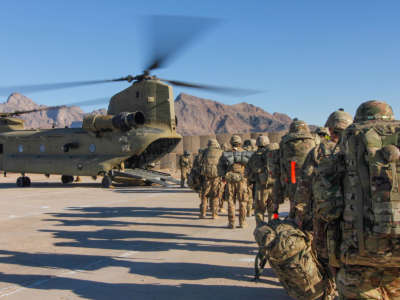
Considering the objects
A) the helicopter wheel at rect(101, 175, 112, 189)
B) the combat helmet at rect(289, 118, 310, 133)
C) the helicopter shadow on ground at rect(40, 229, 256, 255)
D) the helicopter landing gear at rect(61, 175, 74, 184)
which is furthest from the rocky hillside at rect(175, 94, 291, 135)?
the combat helmet at rect(289, 118, 310, 133)

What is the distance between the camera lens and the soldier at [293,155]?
4.84m

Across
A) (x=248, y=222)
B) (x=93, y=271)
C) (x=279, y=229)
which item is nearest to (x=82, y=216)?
(x=248, y=222)

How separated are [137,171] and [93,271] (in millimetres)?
11558

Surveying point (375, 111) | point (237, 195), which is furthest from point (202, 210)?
point (375, 111)

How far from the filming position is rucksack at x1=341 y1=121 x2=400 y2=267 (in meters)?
2.52

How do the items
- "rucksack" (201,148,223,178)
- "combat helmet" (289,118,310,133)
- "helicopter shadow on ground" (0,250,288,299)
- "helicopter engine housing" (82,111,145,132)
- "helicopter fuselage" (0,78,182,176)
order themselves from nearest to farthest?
1. "helicopter shadow on ground" (0,250,288,299)
2. "combat helmet" (289,118,310,133)
3. "rucksack" (201,148,223,178)
4. "helicopter engine housing" (82,111,145,132)
5. "helicopter fuselage" (0,78,182,176)

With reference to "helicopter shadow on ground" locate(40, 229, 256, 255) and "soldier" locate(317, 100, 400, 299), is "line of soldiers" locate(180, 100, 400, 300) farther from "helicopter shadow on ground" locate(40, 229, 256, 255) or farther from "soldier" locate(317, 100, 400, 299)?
"helicopter shadow on ground" locate(40, 229, 256, 255)

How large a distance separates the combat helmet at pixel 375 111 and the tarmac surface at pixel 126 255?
6.70ft

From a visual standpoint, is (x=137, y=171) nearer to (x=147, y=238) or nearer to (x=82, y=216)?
(x=82, y=216)

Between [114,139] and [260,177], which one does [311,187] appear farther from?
[114,139]

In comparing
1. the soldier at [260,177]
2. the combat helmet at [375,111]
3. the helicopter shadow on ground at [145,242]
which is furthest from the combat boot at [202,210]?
the combat helmet at [375,111]

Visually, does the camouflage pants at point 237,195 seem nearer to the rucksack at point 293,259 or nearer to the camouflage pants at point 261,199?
the camouflage pants at point 261,199

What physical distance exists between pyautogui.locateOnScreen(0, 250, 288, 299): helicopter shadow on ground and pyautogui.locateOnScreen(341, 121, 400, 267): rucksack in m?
1.75

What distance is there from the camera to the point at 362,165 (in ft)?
8.69
